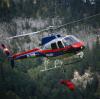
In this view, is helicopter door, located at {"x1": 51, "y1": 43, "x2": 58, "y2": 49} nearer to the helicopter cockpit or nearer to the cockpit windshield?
the helicopter cockpit

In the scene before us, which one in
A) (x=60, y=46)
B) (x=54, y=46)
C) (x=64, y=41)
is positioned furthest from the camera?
(x=54, y=46)

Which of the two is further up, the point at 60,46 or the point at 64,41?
the point at 64,41

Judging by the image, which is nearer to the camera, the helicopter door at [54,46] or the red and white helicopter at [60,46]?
the red and white helicopter at [60,46]

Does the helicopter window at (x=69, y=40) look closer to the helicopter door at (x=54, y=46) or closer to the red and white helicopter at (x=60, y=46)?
the red and white helicopter at (x=60, y=46)

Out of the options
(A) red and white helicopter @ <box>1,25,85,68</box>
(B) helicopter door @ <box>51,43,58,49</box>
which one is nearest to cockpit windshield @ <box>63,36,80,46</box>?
(A) red and white helicopter @ <box>1,25,85,68</box>

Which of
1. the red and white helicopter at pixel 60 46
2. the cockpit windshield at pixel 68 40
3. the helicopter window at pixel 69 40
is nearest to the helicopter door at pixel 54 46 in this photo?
the red and white helicopter at pixel 60 46

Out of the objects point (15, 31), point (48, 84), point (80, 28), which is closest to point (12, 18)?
point (15, 31)

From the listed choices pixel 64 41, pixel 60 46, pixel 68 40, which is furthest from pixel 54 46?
pixel 68 40

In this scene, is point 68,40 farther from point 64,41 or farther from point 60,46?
point 60,46

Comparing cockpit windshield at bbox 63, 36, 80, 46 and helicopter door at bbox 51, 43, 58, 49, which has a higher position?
cockpit windshield at bbox 63, 36, 80, 46

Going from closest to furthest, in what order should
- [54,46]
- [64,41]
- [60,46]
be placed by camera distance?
[64,41] < [60,46] < [54,46]

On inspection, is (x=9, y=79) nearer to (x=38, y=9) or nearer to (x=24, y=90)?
(x=24, y=90)
